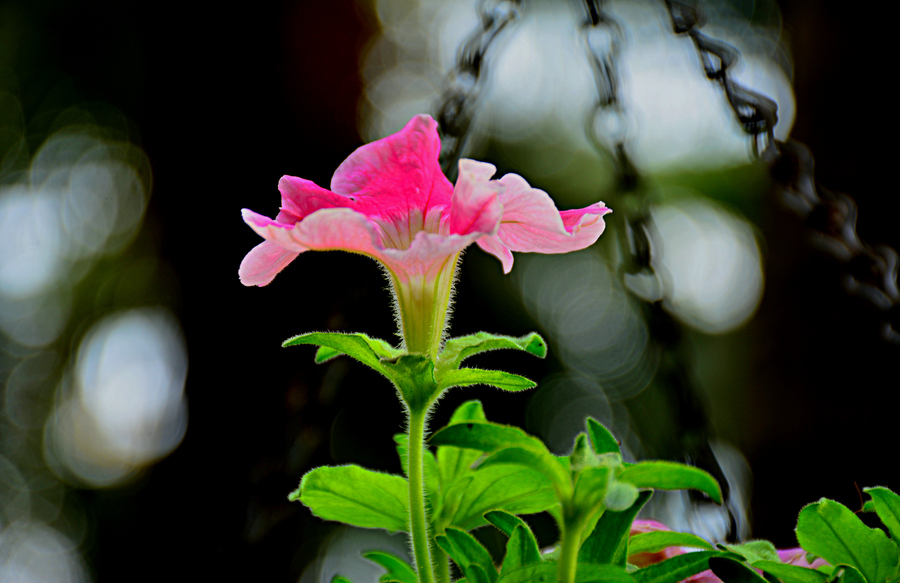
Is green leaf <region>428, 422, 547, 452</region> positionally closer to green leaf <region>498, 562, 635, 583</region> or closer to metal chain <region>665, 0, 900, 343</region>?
green leaf <region>498, 562, 635, 583</region>

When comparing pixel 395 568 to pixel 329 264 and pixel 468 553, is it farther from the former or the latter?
pixel 329 264

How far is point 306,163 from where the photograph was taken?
1.84 meters

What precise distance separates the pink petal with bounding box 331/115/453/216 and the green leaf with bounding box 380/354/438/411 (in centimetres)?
9

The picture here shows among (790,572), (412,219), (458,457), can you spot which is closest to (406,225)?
(412,219)

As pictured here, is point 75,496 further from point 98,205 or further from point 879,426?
point 879,426

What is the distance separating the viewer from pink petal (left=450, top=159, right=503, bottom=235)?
0.26 m

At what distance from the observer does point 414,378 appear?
0.28 meters

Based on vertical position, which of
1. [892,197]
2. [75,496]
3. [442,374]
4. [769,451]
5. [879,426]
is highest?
[442,374]

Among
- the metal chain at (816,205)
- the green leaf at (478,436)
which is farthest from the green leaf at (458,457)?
the metal chain at (816,205)

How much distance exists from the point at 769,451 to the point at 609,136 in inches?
29.3

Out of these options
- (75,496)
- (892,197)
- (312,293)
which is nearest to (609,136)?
(892,197)

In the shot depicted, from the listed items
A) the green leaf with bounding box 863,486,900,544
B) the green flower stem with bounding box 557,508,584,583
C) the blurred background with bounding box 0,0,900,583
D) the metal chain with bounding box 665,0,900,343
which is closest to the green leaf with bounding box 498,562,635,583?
the green flower stem with bounding box 557,508,584,583

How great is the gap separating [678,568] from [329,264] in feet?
4.63

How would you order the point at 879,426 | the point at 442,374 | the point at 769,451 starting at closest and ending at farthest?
1. the point at 442,374
2. the point at 879,426
3. the point at 769,451
